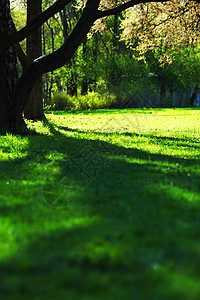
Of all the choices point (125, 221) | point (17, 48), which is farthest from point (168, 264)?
point (17, 48)

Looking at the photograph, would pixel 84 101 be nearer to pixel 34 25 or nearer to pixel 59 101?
pixel 59 101

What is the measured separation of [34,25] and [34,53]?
5609mm

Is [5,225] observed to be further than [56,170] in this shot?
No

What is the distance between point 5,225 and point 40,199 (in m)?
0.87

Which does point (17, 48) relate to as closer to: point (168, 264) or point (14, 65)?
point (14, 65)

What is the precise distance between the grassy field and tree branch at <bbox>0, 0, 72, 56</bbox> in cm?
449

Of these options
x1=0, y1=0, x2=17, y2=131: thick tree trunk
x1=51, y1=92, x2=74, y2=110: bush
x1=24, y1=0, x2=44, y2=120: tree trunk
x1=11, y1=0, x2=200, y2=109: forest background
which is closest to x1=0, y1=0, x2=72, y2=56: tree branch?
x1=0, y1=0, x2=17, y2=131: thick tree trunk

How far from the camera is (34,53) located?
46.2 ft

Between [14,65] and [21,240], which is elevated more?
[14,65]

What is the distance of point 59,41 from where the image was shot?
48.9 m

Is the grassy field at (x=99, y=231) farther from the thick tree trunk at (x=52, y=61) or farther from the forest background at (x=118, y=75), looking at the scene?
the forest background at (x=118, y=75)

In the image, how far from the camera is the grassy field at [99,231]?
217 centimetres

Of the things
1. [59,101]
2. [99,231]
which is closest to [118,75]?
[59,101]

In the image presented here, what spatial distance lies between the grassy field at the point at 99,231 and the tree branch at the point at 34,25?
4.49 meters
